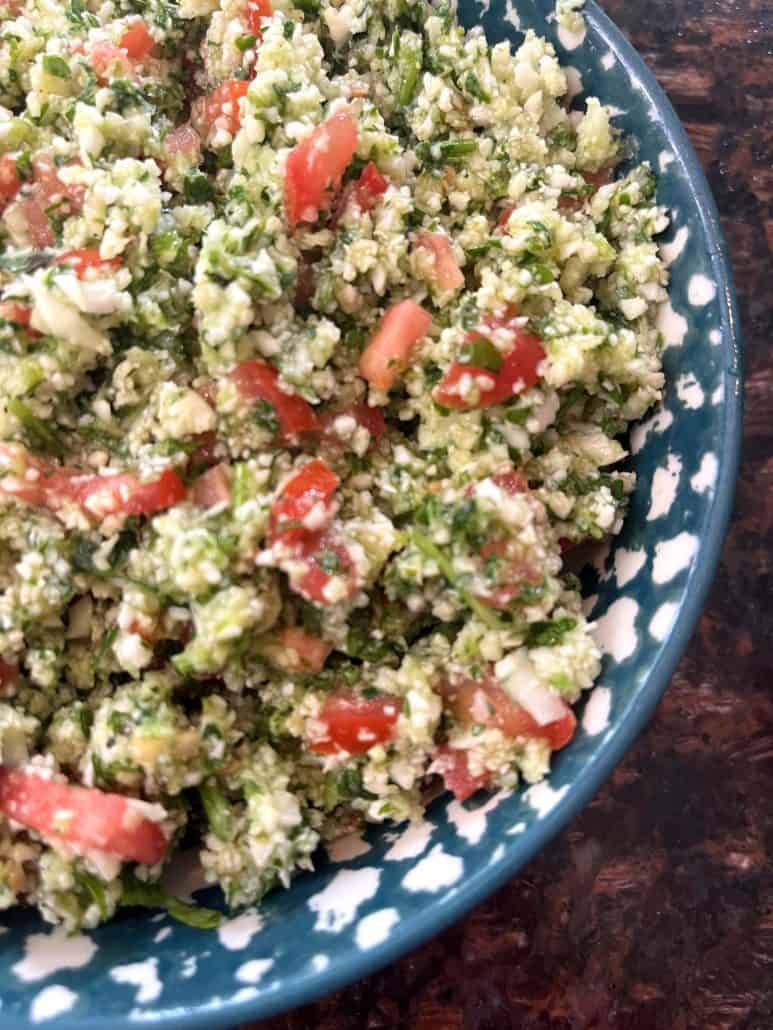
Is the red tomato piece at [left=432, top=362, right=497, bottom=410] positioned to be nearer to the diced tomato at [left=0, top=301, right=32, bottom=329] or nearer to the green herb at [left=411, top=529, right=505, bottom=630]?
the green herb at [left=411, top=529, right=505, bottom=630]

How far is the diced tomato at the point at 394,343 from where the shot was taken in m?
1.72

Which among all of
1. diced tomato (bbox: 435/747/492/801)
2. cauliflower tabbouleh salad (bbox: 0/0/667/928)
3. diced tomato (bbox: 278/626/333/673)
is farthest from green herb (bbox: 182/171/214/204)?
diced tomato (bbox: 435/747/492/801)

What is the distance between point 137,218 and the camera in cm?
167

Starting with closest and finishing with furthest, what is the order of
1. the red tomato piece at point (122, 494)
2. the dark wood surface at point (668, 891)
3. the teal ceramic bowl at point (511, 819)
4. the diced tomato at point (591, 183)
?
the teal ceramic bowl at point (511, 819), the red tomato piece at point (122, 494), the diced tomato at point (591, 183), the dark wood surface at point (668, 891)

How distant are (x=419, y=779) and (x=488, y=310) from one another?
799mm

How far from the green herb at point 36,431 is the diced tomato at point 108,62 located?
67cm

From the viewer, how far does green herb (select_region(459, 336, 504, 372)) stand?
166 cm

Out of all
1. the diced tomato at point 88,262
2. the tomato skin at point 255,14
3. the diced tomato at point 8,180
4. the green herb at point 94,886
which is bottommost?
the green herb at point 94,886

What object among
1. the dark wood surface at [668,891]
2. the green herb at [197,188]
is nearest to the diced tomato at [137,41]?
the green herb at [197,188]

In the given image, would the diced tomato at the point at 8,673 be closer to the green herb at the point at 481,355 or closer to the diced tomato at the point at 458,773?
the diced tomato at the point at 458,773

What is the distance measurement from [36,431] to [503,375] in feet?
2.53

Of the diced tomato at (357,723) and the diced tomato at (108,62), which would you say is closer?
the diced tomato at (357,723)

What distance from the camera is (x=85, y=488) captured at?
1.65 meters

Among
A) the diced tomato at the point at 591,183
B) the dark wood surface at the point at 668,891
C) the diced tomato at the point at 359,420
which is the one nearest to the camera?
the diced tomato at the point at 359,420
